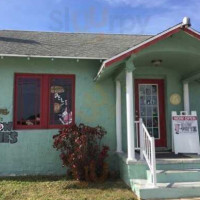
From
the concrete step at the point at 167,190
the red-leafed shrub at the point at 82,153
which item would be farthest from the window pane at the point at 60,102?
the concrete step at the point at 167,190

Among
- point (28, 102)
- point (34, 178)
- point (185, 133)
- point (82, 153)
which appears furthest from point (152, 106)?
point (34, 178)

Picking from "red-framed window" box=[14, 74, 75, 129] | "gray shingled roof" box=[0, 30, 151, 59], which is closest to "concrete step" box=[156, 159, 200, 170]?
"red-framed window" box=[14, 74, 75, 129]

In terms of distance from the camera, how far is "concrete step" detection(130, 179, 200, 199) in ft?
18.2

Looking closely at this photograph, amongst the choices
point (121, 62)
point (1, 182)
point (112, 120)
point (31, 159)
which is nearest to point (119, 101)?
point (112, 120)

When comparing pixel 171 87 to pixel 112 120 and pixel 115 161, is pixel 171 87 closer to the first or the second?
pixel 112 120

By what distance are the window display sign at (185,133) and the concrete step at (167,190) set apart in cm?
172

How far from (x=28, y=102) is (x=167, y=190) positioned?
4.57m

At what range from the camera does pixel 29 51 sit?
769 centimetres

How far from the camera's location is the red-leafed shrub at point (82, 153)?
21.8 ft

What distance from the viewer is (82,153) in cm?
664

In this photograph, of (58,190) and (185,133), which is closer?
(58,190)

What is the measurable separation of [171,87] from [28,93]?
14.8 feet

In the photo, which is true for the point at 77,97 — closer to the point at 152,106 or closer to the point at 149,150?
the point at 152,106

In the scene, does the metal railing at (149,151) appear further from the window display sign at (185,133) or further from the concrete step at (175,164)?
the window display sign at (185,133)
